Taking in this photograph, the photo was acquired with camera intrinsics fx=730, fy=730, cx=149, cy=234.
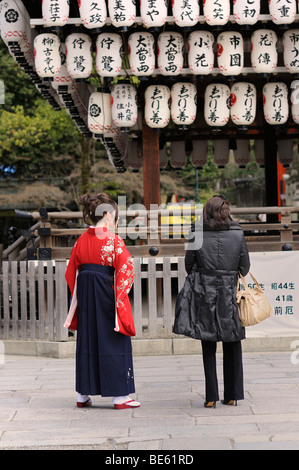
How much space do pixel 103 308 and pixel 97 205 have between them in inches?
34.2

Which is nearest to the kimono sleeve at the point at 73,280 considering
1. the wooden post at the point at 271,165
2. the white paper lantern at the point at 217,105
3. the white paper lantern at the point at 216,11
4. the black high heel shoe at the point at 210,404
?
the black high heel shoe at the point at 210,404

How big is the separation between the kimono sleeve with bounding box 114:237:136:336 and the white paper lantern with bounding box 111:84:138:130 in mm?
5801

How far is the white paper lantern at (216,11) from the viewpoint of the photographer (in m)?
10.5

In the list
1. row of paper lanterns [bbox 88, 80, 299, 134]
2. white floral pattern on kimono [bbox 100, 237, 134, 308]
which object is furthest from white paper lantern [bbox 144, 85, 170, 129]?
white floral pattern on kimono [bbox 100, 237, 134, 308]

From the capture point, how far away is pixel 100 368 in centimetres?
608

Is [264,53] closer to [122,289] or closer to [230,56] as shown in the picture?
[230,56]

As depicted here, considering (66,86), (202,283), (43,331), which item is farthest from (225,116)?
(202,283)

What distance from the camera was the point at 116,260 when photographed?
6125 millimetres

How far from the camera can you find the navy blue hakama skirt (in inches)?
239

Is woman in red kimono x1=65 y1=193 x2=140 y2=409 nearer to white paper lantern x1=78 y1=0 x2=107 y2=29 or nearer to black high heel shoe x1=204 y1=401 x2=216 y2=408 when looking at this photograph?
black high heel shoe x1=204 y1=401 x2=216 y2=408

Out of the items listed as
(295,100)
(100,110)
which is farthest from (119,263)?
(295,100)

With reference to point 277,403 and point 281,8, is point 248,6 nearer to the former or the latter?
point 281,8

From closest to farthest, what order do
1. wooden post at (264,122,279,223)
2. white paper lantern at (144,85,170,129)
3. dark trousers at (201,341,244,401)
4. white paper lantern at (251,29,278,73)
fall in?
dark trousers at (201,341,244,401)
white paper lantern at (251,29,278,73)
white paper lantern at (144,85,170,129)
wooden post at (264,122,279,223)

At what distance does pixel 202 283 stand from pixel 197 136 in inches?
463
